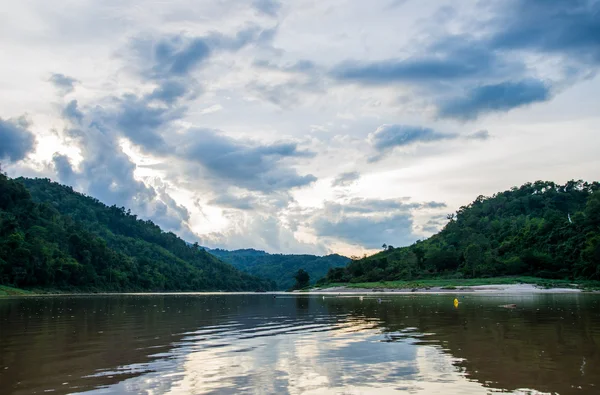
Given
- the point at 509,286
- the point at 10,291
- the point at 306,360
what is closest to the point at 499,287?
the point at 509,286

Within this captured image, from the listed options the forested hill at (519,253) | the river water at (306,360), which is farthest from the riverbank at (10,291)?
the forested hill at (519,253)

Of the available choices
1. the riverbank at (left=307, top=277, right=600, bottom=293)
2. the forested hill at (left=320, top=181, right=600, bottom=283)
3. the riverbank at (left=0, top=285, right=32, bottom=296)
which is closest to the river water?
the riverbank at (left=307, top=277, right=600, bottom=293)

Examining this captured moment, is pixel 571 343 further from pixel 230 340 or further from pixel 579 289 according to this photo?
pixel 579 289

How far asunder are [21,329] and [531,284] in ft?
335

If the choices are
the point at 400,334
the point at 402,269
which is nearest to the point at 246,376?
the point at 400,334

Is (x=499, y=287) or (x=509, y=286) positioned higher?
(x=509, y=286)

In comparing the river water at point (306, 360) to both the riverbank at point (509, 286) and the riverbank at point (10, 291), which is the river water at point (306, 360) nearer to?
the riverbank at point (509, 286)

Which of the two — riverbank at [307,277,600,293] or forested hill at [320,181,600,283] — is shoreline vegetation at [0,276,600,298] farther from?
forested hill at [320,181,600,283]

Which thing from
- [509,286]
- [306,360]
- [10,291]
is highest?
[10,291]

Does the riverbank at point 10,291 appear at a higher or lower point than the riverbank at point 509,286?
higher

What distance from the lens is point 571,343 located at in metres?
21.2

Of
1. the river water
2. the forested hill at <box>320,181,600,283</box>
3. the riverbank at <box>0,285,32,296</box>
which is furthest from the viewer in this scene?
the forested hill at <box>320,181,600,283</box>

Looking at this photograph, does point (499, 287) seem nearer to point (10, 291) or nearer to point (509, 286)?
point (509, 286)

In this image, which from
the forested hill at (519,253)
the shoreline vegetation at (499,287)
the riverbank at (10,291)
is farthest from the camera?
the forested hill at (519,253)
